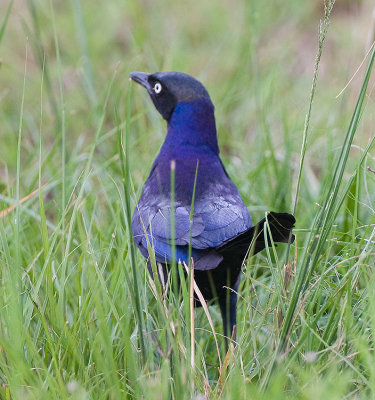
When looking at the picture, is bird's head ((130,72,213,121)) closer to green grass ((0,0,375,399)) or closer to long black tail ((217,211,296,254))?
green grass ((0,0,375,399))

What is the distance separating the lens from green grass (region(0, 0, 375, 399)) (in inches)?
67.2

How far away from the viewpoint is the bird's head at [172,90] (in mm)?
2566

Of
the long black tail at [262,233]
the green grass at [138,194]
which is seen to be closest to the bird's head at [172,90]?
the green grass at [138,194]

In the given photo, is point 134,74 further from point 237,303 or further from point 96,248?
point 237,303

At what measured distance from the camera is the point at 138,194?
282cm

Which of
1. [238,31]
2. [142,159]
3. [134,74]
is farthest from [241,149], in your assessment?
[238,31]

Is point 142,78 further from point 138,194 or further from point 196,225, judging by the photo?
point 196,225

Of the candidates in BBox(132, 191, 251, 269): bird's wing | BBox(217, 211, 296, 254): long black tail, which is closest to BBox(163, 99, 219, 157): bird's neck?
BBox(132, 191, 251, 269): bird's wing

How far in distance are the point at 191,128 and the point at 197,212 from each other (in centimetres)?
41

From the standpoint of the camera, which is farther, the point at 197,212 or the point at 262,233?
the point at 197,212

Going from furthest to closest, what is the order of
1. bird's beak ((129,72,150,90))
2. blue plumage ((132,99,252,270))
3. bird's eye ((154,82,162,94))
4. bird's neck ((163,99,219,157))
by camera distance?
bird's beak ((129,72,150,90)), bird's eye ((154,82,162,94)), bird's neck ((163,99,219,157)), blue plumage ((132,99,252,270))

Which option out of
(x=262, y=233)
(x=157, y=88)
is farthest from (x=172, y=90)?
(x=262, y=233)

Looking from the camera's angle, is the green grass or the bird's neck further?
the bird's neck

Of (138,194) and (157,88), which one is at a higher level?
(157,88)
